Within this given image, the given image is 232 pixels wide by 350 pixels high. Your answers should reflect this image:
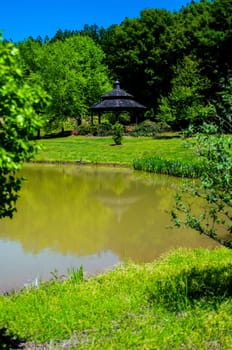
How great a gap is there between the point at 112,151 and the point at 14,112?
28537 mm

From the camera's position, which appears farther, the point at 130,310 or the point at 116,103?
the point at 116,103

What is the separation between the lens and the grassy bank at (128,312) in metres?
5.91

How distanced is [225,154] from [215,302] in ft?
6.76

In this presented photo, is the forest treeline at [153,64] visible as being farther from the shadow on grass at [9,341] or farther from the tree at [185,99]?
the shadow on grass at [9,341]

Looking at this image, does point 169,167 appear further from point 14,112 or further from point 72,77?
point 72,77

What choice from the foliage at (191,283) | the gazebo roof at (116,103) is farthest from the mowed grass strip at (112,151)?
the foliage at (191,283)

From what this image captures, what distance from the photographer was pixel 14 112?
4.52 m

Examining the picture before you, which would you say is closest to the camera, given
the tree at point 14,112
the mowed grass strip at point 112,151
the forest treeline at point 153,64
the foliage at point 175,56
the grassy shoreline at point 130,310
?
the tree at point 14,112

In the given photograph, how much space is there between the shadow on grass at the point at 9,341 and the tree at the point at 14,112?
6.25 ft

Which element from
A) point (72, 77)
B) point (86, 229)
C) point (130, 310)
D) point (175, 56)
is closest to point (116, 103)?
point (72, 77)

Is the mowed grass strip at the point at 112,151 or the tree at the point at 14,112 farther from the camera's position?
the mowed grass strip at the point at 112,151

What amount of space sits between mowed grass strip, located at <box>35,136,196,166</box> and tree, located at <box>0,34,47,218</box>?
2357 cm

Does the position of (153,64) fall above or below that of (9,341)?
above

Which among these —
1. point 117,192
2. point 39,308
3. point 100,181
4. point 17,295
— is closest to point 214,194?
point 39,308
